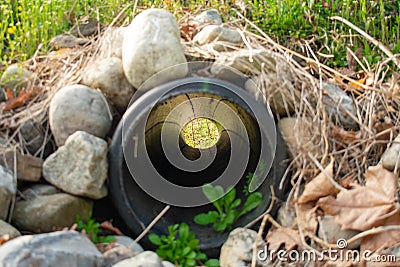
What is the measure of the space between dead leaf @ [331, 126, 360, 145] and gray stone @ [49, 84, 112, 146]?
4.07ft

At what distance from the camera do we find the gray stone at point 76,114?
347 centimetres

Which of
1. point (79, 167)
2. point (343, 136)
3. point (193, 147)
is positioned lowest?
point (193, 147)

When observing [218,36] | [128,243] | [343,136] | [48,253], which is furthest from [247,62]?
[48,253]

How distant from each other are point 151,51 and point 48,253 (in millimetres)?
1472

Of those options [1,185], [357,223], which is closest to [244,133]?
[357,223]

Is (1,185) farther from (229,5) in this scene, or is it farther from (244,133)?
(229,5)

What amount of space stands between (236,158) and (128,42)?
99 centimetres

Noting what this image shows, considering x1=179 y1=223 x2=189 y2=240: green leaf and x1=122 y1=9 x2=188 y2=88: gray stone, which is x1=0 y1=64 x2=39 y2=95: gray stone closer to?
x1=122 y1=9 x2=188 y2=88: gray stone

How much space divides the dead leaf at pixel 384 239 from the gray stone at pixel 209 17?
6.92 feet

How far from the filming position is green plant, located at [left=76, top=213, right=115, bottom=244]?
314cm

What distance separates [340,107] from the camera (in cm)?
368

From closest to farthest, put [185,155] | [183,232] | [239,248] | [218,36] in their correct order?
[239,248] < [183,232] < [218,36] < [185,155]

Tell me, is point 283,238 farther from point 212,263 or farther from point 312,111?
point 312,111

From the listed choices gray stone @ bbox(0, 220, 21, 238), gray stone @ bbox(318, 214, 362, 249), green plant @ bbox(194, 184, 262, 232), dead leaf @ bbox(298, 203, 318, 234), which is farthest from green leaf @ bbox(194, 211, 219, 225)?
gray stone @ bbox(0, 220, 21, 238)
